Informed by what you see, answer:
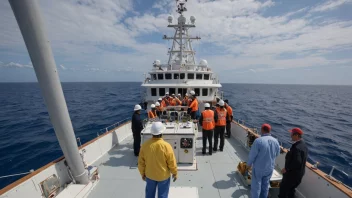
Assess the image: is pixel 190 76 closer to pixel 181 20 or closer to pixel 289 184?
pixel 181 20

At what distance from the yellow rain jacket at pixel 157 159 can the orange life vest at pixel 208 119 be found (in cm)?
281

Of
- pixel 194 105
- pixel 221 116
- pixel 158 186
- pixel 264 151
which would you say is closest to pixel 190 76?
pixel 194 105

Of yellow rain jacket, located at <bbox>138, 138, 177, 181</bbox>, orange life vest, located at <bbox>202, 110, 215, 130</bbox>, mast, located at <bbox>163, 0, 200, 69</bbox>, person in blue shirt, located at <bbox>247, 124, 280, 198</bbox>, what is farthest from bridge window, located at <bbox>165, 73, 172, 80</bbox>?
yellow rain jacket, located at <bbox>138, 138, 177, 181</bbox>

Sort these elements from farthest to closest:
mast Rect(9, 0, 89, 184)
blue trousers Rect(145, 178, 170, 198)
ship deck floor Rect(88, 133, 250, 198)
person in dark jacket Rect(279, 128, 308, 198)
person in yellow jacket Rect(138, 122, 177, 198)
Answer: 1. ship deck floor Rect(88, 133, 250, 198)
2. person in dark jacket Rect(279, 128, 308, 198)
3. blue trousers Rect(145, 178, 170, 198)
4. person in yellow jacket Rect(138, 122, 177, 198)
5. mast Rect(9, 0, 89, 184)

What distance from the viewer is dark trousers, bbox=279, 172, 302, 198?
122 inches

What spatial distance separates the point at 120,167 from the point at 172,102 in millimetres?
4032

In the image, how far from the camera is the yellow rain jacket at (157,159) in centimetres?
260

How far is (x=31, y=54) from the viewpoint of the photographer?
2580 mm

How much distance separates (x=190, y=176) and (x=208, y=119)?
179 centimetres

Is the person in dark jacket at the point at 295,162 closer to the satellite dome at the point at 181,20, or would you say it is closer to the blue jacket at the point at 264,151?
the blue jacket at the point at 264,151

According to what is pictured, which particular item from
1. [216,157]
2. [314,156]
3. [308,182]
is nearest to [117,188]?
[216,157]

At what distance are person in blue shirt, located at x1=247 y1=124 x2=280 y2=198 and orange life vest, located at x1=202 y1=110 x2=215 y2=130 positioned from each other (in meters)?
2.20

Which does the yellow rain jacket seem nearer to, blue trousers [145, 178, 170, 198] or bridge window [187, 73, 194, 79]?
blue trousers [145, 178, 170, 198]

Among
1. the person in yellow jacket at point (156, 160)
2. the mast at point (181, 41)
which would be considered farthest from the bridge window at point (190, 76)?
the person in yellow jacket at point (156, 160)
